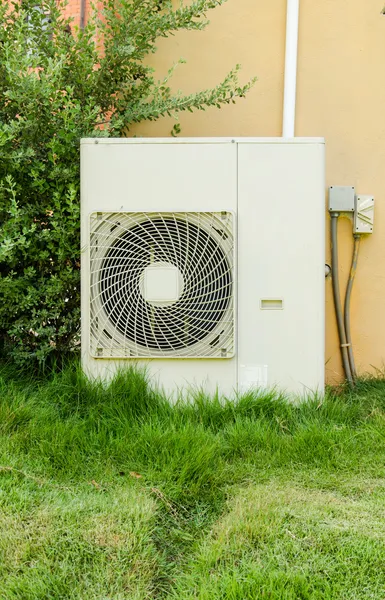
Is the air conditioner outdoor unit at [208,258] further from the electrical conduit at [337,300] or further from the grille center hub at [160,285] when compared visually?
the electrical conduit at [337,300]

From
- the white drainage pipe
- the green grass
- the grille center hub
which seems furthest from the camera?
the white drainage pipe

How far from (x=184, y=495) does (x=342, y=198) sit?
1.85 m

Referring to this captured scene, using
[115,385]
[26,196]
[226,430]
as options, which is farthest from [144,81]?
[226,430]

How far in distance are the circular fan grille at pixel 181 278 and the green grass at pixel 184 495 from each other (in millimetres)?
209

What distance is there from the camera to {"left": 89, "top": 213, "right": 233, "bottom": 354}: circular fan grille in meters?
A: 2.19

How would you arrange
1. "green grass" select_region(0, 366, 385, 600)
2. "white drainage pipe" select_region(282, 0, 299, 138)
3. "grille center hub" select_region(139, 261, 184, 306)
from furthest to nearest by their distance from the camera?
"white drainage pipe" select_region(282, 0, 299, 138)
"grille center hub" select_region(139, 261, 184, 306)
"green grass" select_region(0, 366, 385, 600)

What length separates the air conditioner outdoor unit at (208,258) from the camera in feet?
7.22

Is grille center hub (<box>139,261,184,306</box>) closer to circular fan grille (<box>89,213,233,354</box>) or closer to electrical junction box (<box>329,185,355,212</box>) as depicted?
circular fan grille (<box>89,213,233,354</box>)

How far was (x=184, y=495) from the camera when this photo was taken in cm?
162

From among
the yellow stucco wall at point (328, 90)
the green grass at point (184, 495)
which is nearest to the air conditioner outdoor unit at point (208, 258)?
the green grass at point (184, 495)

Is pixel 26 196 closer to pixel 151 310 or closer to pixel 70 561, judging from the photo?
pixel 151 310

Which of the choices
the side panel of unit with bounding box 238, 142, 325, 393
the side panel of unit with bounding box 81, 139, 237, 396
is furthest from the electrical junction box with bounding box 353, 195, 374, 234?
the side panel of unit with bounding box 81, 139, 237, 396

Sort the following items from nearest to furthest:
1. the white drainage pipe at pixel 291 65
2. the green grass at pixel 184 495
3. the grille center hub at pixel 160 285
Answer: the green grass at pixel 184 495, the grille center hub at pixel 160 285, the white drainage pipe at pixel 291 65

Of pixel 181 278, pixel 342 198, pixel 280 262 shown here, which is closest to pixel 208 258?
pixel 181 278
